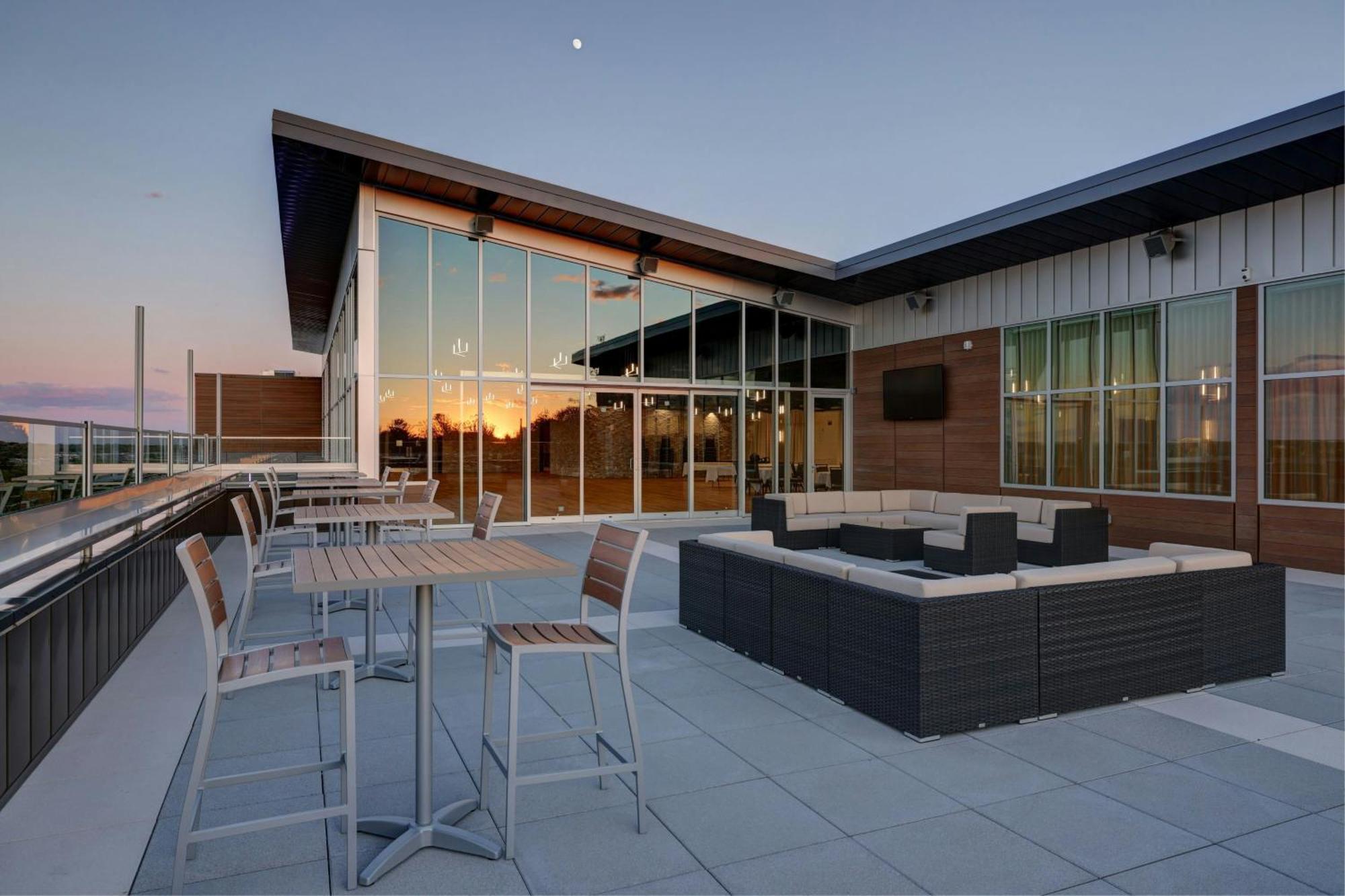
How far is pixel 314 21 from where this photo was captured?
1021 cm

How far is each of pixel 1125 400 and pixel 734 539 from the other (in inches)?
294

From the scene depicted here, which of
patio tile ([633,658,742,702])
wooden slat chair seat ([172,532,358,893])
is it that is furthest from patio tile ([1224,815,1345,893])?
wooden slat chair seat ([172,532,358,893])

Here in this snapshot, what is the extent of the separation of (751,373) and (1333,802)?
11208 millimetres

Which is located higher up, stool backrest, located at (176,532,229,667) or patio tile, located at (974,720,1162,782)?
stool backrest, located at (176,532,229,667)

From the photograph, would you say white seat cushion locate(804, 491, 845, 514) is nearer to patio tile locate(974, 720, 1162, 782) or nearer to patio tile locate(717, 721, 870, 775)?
patio tile locate(974, 720, 1162, 782)

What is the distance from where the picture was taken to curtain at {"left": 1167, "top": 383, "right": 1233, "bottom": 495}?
8.73m

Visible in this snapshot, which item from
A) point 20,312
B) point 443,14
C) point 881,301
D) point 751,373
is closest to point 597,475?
point 751,373

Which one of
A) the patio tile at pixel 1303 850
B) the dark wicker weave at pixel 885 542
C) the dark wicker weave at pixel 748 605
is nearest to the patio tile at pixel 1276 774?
the patio tile at pixel 1303 850

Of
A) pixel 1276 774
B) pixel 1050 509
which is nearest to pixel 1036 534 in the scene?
pixel 1050 509

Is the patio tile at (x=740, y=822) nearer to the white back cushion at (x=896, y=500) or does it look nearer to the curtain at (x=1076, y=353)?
the white back cushion at (x=896, y=500)

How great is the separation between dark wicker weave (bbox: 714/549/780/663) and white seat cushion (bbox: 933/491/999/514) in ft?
18.2

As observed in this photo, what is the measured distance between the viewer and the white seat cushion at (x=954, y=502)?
9336 mm

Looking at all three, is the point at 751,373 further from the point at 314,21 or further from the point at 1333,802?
the point at 1333,802

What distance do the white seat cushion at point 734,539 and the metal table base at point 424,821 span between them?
2525mm
